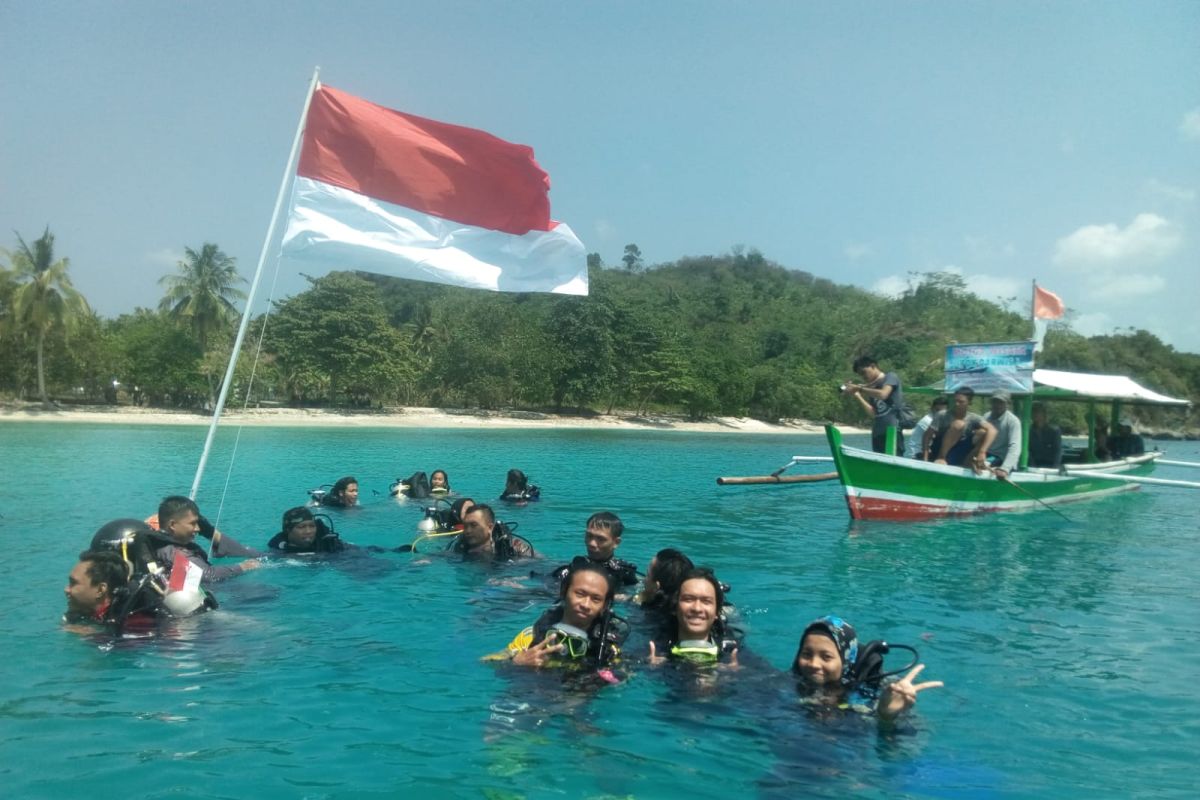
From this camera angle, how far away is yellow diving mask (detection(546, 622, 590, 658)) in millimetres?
5285

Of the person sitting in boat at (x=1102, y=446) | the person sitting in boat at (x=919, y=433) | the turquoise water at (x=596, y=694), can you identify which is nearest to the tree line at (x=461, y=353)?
the person sitting in boat at (x=1102, y=446)

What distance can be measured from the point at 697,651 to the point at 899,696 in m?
1.32

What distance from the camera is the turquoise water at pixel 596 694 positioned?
449 centimetres

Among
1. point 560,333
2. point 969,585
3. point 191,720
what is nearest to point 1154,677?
point 969,585

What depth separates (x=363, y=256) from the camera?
344 inches

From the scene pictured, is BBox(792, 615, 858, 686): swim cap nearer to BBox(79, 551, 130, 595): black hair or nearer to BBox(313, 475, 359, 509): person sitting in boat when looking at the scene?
BBox(79, 551, 130, 595): black hair

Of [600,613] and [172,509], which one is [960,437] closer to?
[600,613]

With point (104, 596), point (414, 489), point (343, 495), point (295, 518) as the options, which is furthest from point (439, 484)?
point (104, 596)

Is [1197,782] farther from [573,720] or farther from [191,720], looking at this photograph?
[191,720]

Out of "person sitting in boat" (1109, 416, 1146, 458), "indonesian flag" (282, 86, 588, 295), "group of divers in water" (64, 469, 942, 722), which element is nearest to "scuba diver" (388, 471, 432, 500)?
"group of divers in water" (64, 469, 942, 722)

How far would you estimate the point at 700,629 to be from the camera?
5562 mm

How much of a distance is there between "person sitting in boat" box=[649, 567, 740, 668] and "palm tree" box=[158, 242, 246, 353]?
4880 cm

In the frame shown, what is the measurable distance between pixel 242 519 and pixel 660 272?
402 feet

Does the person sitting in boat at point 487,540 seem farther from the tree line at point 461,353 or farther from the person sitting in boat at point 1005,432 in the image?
the tree line at point 461,353
